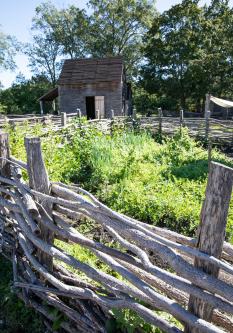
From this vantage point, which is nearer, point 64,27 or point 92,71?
point 92,71

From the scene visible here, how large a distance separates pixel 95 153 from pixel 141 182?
54.2 inches

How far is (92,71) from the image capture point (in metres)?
20.5

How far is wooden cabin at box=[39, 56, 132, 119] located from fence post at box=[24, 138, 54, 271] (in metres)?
17.3

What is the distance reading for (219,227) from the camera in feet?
6.00

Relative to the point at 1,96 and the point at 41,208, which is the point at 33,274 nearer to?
the point at 41,208

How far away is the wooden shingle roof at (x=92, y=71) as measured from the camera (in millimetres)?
20031

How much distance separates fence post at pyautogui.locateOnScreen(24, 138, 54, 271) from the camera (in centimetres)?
277

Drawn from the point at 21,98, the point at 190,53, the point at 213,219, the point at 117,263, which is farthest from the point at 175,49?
the point at 213,219

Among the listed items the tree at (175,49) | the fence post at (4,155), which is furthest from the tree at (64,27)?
the fence post at (4,155)

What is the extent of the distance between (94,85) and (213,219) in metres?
19.3

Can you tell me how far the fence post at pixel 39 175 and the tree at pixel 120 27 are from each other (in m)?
31.5

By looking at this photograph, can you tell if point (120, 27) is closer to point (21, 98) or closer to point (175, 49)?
point (175, 49)

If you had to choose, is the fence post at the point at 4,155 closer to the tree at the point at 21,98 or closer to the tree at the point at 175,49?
the tree at the point at 175,49

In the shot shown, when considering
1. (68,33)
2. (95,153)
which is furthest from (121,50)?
(95,153)
